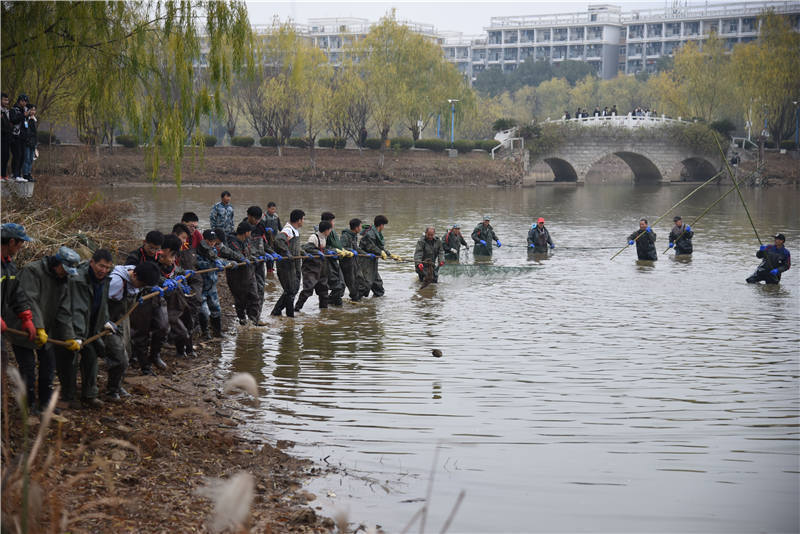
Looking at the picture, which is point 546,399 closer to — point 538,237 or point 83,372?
point 83,372

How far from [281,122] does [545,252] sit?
38627mm

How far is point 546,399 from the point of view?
10.1 meters

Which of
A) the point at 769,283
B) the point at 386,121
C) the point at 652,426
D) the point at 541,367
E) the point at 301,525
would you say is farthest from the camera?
the point at 386,121

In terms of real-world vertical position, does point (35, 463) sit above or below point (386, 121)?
below

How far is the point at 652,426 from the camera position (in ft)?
30.1

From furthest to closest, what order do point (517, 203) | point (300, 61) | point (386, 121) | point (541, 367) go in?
point (386, 121) < point (300, 61) < point (517, 203) < point (541, 367)

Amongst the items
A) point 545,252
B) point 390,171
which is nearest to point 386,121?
point 390,171

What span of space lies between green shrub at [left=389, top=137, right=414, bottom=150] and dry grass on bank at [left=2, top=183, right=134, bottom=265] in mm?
39089

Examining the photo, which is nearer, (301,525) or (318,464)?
(301,525)

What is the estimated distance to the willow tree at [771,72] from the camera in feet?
208

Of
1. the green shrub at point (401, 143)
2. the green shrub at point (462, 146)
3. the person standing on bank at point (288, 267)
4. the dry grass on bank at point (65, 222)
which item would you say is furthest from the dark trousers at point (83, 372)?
the green shrub at point (462, 146)

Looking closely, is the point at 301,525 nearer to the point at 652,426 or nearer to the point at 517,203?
the point at 652,426

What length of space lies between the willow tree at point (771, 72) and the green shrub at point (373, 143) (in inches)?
1093

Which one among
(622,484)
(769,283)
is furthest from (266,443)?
(769,283)
